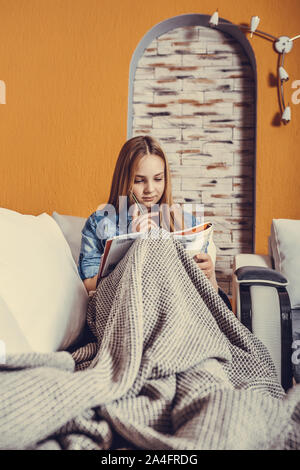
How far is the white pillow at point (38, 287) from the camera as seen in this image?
0.74 m

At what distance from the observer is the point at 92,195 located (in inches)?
81.5

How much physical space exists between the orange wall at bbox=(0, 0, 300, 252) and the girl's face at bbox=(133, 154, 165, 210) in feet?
2.18

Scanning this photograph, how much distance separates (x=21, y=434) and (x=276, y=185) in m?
1.84

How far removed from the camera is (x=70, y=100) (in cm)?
206

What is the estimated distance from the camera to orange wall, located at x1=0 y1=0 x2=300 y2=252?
2.03 m

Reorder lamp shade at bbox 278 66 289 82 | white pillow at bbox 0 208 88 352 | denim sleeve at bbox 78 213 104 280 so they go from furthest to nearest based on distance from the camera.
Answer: lamp shade at bbox 278 66 289 82
denim sleeve at bbox 78 213 104 280
white pillow at bbox 0 208 88 352

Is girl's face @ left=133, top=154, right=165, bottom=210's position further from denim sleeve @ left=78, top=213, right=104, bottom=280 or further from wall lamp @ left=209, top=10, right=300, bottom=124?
wall lamp @ left=209, top=10, right=300, bottom=124

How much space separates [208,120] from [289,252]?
1.00 meters
